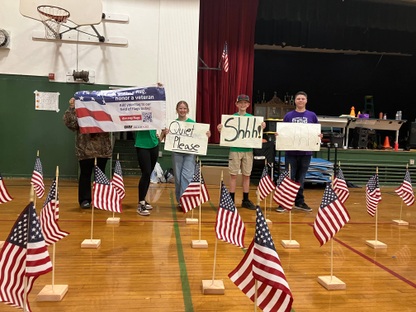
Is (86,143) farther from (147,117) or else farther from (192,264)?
(192,264)

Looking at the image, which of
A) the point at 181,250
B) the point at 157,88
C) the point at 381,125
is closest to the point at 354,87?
the point at 381,125

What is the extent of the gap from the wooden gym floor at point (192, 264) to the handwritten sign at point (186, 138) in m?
0.85

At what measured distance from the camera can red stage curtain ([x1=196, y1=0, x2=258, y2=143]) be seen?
866 centimetres

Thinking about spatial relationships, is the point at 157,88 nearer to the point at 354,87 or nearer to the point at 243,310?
the point at 243,310

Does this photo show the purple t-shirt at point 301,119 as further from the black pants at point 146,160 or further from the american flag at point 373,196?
the black pants at point 146,160

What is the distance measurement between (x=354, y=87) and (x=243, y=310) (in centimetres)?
1108

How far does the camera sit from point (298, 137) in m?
4.89

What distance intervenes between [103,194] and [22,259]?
1.85 m

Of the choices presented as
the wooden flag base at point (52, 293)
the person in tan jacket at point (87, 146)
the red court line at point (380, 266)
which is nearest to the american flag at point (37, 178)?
the person in tan jacket at point (87, 146)

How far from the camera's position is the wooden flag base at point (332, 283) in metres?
2.66

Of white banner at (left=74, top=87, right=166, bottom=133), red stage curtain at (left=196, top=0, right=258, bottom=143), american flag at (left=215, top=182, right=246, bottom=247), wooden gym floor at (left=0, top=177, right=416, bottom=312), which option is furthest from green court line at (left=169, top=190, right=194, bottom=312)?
red stage curtain at (left=196, top=0, right=258, bottom=143)

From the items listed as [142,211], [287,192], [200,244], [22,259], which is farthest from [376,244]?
[22,259]

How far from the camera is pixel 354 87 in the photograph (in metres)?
11.9

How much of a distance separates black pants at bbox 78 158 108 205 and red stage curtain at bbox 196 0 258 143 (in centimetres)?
419
